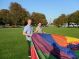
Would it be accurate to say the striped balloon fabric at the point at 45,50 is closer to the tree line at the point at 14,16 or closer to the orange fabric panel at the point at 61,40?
the orange fabric panel at the point at 61,40

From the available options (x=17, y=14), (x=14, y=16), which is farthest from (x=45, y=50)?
(x=17, y=14)

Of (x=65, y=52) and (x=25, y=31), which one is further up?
(x=25, y=31)

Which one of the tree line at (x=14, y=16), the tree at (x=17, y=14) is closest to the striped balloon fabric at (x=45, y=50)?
the tree line at (x=14, y=16)

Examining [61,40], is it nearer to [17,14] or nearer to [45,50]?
[45,50]

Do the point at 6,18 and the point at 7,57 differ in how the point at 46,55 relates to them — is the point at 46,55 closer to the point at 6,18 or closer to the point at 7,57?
the point at 7,57

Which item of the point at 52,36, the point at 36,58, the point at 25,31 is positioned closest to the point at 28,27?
the point at 25,31

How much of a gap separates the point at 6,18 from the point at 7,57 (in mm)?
106083

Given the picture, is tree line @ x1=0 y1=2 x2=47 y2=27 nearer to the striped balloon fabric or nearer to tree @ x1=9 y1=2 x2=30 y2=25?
tree @ x1=9 y1=2 x2=30 y2=25

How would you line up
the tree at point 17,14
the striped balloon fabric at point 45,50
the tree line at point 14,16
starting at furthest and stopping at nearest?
1. the tree at point 17,14
2. the tree line at point 14,16
3. the striped balloon fabric at point 45,50

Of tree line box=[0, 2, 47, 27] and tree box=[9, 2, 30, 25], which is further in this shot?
tree box=[9, 2, 30, 25]

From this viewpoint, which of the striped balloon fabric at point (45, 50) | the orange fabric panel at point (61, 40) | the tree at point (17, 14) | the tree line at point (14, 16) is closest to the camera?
the striped balloon fabric at point (45, 50)

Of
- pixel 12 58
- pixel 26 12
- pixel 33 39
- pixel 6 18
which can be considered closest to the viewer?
pixel 33 39

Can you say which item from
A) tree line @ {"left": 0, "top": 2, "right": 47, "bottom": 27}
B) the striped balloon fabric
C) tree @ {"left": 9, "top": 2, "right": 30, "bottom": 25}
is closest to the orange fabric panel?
the striped balloon fabric

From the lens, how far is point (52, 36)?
12.5 meters
